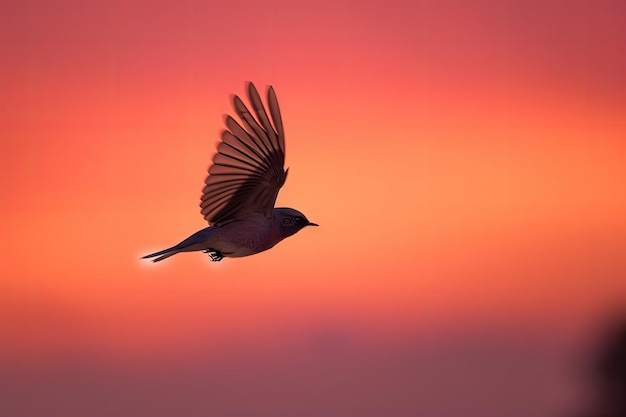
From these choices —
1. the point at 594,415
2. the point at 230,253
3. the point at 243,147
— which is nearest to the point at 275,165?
the point at 243,147

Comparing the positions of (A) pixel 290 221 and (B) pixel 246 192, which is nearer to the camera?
(A) pixel 290 221

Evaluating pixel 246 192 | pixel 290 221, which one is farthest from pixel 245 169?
pixel 290 221

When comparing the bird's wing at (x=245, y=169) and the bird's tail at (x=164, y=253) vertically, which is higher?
the bird's wing at (x=245, y=169)

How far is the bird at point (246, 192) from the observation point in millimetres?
10023

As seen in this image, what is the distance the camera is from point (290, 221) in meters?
10.2

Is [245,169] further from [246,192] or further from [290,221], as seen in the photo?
[290,221]

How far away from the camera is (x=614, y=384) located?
1726 inches

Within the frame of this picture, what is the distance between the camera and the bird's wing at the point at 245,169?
1012cm

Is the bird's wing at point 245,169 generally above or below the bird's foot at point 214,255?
above

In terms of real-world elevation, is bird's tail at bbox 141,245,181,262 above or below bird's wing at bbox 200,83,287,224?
below

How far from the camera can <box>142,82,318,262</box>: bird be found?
32.9 feet

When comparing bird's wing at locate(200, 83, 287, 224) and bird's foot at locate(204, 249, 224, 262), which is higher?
bird's wing at locate(200, 83, 287, 224)

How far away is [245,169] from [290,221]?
794 millimetres

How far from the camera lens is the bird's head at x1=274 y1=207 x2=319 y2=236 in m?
10.1
